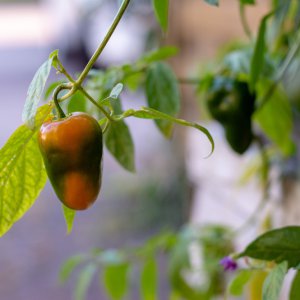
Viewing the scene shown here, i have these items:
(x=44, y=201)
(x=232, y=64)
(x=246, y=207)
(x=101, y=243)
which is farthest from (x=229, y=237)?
(x=44, y=201)

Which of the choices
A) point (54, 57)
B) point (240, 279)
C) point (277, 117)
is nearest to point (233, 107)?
point (277, 117)

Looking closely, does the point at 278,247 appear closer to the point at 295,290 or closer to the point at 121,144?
the point at 295,290

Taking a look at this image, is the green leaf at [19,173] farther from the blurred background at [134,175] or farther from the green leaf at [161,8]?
the blurred background at [134,175]

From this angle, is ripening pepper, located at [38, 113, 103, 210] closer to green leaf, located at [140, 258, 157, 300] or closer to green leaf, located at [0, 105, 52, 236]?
green leaf, located at [0, 105, 52, 236]


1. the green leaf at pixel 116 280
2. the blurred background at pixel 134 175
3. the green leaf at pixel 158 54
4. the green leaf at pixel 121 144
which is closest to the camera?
the green leaf at pixel 121 144

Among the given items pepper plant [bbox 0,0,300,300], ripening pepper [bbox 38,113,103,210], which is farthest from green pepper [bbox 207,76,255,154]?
ripening pepper [bbox 38,113,103,210]

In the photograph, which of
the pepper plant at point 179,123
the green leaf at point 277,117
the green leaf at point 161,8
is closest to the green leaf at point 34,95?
the pepper plant at point 179,123

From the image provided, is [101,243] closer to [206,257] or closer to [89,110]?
[206,257]

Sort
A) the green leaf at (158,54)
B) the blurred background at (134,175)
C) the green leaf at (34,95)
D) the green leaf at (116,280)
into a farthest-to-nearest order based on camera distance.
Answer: the blurred background at (134,175), the green leaf at (116,280), the green leaf at (158,54), the green leaf at (34,95)

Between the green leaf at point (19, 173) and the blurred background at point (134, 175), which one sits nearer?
the green leaf at point (19, 173)
